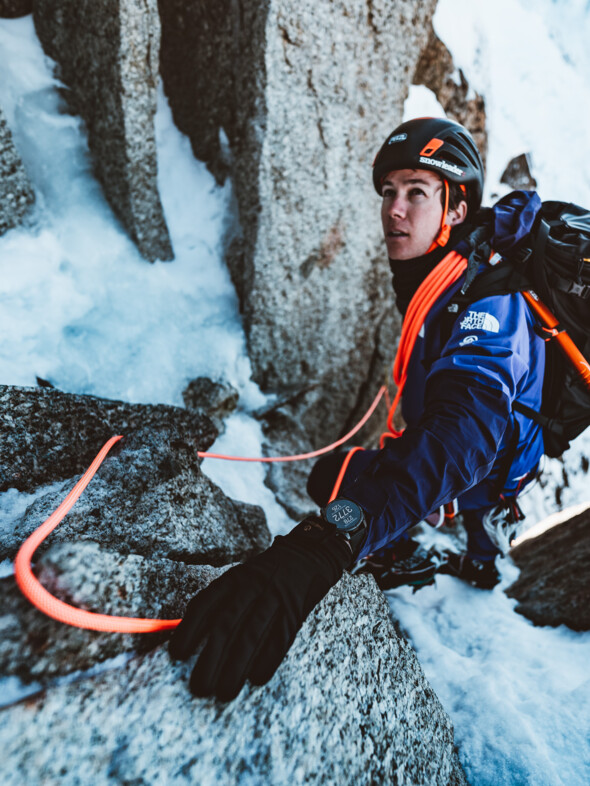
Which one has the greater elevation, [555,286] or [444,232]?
[555,286]

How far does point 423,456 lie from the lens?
1864 millimetres

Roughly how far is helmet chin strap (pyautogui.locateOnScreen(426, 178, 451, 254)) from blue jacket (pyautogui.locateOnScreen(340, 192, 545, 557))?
0.50 meters

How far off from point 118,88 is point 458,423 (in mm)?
4168

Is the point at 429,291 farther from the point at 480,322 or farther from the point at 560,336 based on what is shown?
the point at 560,336

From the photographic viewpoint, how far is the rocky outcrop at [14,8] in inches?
170

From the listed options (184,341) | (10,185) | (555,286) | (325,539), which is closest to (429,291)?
(555,286)

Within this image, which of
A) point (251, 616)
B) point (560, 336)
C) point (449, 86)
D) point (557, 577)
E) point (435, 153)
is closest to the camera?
point (251, 616)

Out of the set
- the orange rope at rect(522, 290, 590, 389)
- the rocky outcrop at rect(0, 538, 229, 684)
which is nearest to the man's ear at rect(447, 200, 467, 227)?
the orange rope at rect(522, 290, 590, 389)

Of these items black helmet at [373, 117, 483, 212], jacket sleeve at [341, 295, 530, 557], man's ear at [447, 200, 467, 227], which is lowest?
jacket sleeve at [341, 295, 530, 557]

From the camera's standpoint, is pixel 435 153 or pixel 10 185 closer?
pixel 435 153

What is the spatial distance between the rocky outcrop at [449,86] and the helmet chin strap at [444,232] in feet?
13.2

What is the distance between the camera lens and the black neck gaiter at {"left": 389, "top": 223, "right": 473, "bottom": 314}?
292cm

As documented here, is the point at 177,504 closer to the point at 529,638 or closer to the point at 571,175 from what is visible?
the point at 529,638

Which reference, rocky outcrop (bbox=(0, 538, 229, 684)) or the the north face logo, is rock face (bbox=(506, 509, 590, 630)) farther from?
rocky outcrop (bbox=(0, 538, 229, 684))
